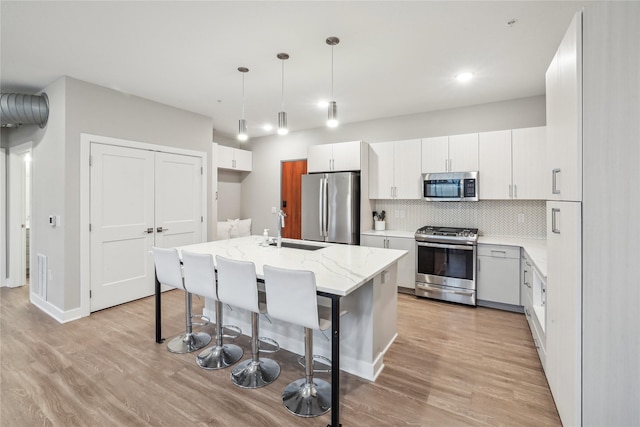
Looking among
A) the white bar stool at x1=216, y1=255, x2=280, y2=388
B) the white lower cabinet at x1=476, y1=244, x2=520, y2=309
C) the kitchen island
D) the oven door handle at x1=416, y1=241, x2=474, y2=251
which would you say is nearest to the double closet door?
the kitchen island

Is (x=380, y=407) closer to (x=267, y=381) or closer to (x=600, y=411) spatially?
(x=267, y=381)

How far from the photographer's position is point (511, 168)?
3791 millimetres

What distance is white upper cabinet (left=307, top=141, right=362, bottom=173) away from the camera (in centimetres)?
462

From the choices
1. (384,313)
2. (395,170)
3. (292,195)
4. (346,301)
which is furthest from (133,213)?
(395,170)

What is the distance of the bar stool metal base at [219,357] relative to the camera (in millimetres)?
2463

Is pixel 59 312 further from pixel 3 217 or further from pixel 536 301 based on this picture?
pixel 536 301

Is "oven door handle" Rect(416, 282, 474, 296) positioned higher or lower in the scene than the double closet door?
lower

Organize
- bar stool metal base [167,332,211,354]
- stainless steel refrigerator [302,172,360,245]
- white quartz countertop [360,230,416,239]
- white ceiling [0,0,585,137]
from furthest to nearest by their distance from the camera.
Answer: stainless steel refrigerator [302,172,360,245], white quartz countertop [360,230,416,239], bar stool metal base [167,332,211,354], white ceiling [0,0,585,137]

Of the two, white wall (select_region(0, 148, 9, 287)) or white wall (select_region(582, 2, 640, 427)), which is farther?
white wall (select_region(0, 148, 9, 287))

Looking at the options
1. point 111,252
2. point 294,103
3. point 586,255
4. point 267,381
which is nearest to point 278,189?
point 294,103

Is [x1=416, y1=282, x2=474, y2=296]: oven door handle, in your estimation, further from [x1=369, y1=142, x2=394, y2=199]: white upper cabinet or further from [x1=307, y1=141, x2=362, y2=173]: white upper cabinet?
[x1=307, y1=141, x2=362, y2=173]: white upper cabinet

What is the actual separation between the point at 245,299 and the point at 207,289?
42 centimetres

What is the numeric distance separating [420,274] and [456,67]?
256cm

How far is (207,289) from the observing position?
91.7 inches
